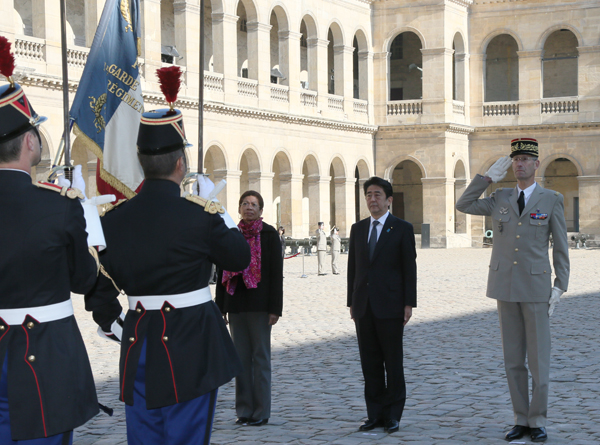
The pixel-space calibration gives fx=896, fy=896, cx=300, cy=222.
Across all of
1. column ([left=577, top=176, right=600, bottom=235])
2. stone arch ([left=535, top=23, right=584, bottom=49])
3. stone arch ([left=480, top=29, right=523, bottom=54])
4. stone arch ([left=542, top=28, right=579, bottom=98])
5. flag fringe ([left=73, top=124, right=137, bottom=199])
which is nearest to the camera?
flag fringe ([left=73, top=124, right=137, bottom=199])

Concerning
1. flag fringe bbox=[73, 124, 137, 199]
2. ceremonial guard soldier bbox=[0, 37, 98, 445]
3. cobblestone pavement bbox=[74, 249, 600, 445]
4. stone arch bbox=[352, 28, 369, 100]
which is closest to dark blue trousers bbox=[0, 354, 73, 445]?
ceremonial guard soldier bbox=[0, 37, 98, 445]

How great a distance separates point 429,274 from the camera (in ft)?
74.2

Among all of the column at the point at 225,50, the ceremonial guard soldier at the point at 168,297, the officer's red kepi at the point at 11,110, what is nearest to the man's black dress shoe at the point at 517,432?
the ceremonial guard soldier at the point at 168,297

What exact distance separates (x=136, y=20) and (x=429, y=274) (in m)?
16.0

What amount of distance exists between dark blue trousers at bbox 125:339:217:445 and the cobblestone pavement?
2142 mm

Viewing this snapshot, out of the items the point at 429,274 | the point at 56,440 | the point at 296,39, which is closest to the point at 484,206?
the point at 56,440

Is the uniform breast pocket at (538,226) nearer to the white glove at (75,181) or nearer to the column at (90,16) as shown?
the white glove at (75,181)

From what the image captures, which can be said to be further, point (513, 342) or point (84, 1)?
point (84, 1)

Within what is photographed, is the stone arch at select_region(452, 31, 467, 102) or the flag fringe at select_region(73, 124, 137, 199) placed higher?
the stone arch at select_region(452, 31, 467, 102)

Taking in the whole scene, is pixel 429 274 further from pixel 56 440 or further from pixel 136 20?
pixel 56 440

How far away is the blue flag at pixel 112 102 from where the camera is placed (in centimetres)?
691

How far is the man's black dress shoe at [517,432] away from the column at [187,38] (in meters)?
23.7

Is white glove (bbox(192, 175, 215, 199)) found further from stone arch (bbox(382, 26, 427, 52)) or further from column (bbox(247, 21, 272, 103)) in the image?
stone arch (bbox(382, 26, 427, 52))

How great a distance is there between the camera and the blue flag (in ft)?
22.7
